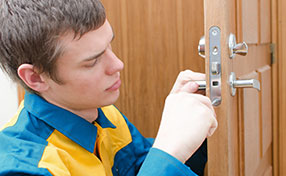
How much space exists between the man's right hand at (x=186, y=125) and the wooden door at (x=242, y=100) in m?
0.06

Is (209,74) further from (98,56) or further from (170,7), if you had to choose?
(170,7)

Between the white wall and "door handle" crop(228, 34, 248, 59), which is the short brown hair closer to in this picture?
"door handle" crop(228, 34, 248, 59)

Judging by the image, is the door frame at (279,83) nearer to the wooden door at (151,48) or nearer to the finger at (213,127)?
the wooden door at (151,48)

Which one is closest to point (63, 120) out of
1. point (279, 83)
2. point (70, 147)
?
point (70, 147)

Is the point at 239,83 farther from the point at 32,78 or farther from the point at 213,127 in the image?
the point at 32,78

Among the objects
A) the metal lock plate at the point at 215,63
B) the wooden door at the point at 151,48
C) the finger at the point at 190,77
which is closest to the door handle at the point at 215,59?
the metal lock plate at the point at 215,63

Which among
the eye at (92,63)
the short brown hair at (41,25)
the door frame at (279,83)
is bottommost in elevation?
the door frame at (279,83)

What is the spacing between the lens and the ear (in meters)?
0.80

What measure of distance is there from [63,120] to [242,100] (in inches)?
17.0

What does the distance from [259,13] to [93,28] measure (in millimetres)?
640

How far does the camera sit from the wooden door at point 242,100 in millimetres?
715

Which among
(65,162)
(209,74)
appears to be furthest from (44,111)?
(209,74)

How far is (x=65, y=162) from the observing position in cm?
78

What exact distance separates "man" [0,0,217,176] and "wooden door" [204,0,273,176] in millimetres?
70
